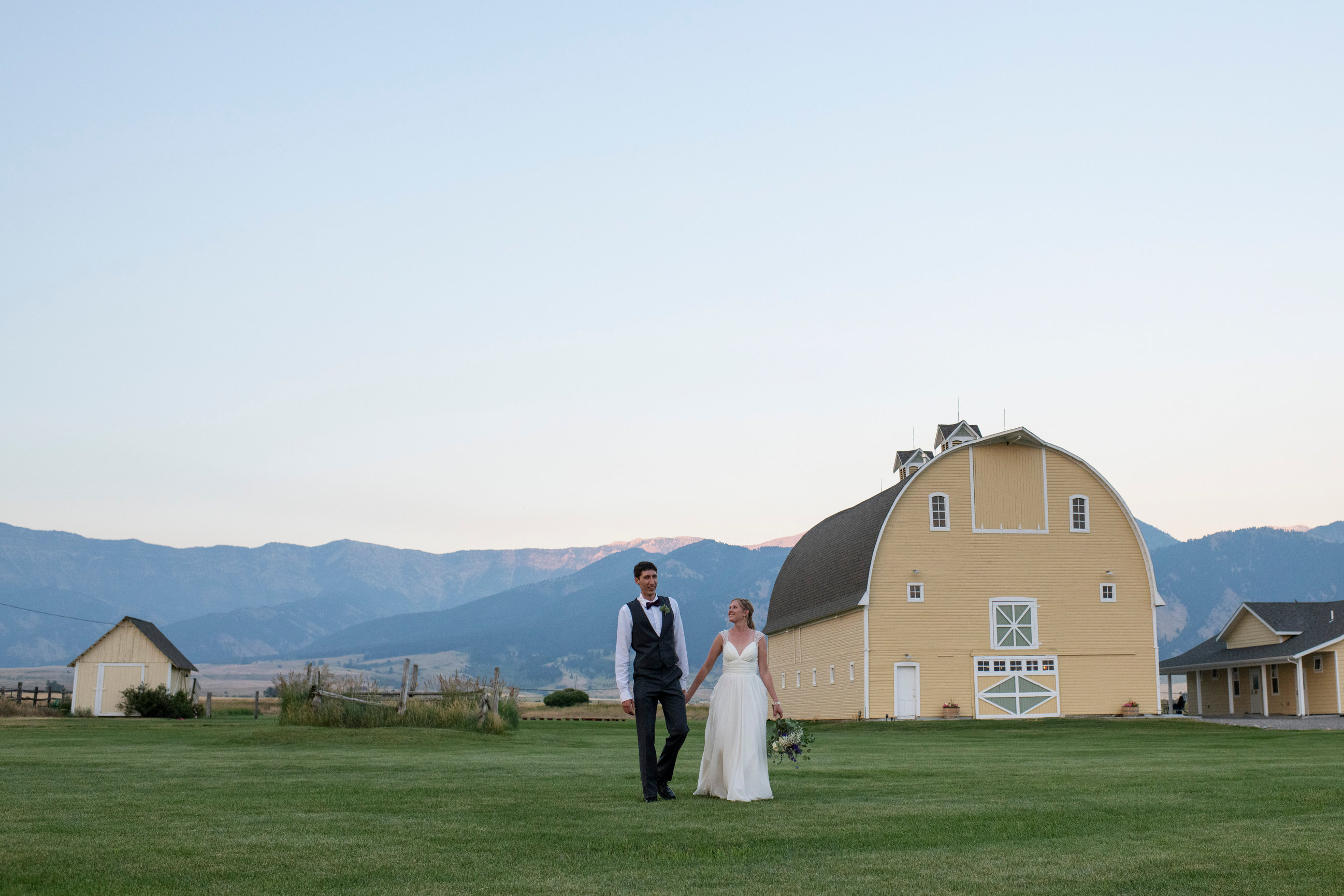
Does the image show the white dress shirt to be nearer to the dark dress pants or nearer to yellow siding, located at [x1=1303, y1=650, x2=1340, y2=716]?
the dark dress pants

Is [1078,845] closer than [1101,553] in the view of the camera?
Yes

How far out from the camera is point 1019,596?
42656 mm

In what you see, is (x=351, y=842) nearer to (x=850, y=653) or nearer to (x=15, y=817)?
(x=15, y=817)

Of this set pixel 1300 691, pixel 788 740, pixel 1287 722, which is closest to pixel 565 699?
pixel 1300 691

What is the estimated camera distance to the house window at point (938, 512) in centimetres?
4300

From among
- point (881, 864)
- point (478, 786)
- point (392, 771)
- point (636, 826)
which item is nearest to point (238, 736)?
point (392, 771)

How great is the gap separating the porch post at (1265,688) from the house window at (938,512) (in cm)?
1532

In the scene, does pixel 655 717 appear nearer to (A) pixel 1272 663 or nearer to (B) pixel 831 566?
(B) pixel 831 566

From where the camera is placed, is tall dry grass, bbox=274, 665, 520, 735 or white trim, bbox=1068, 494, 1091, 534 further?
white trim, bbox=1068, 494, 1091, 534

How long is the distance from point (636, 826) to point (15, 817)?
4.45m

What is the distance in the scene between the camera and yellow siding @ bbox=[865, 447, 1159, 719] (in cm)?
4228

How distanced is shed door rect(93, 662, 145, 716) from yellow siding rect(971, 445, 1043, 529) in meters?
34.8

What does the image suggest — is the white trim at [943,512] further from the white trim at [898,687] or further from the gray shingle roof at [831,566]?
the white trim at [898,687]

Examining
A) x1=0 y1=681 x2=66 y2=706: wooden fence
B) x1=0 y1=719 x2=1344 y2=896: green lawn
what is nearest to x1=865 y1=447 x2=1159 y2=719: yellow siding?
x1=0 y1=719 x2=1344 y2=896: green lawn
